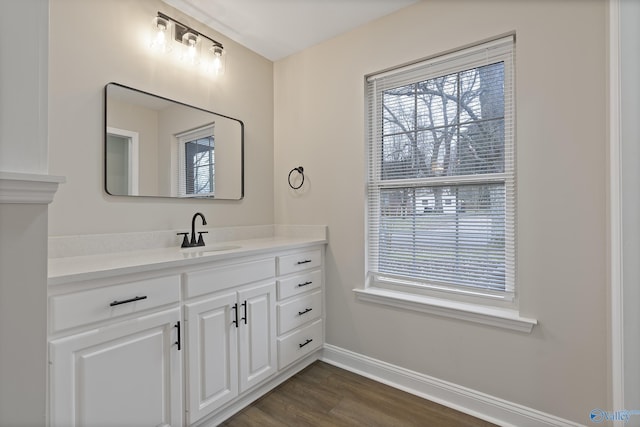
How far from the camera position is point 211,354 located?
63.6 inches

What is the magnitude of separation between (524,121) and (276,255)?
65.4 inches

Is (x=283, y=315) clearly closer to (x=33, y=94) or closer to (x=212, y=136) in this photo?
(x=212, y=136)

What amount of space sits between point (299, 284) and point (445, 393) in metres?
1.16

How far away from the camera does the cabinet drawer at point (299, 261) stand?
2070 millimetres

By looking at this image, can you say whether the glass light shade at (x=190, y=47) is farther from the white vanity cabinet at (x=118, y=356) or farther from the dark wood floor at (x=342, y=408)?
the dark wood floor at (x=342, y=408)

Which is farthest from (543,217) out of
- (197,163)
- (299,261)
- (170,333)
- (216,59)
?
(216,59)

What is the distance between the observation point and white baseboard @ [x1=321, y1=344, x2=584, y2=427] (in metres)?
1.63

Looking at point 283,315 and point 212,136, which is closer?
point 283,315

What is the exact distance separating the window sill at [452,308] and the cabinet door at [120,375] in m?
1.32

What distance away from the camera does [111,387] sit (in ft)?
4.11

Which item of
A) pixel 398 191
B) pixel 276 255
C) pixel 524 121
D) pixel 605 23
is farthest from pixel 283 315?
pixel 605 23

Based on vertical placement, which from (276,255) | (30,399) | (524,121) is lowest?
(30,399)

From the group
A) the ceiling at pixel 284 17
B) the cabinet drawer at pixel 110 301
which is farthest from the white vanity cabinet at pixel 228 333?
the ceiling at pixel 284 17

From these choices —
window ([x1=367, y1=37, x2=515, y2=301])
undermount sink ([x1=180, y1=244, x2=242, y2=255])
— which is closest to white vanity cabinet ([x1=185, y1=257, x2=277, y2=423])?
undermount sink ([x1=180, y1=244, x2=242, y2=255])
